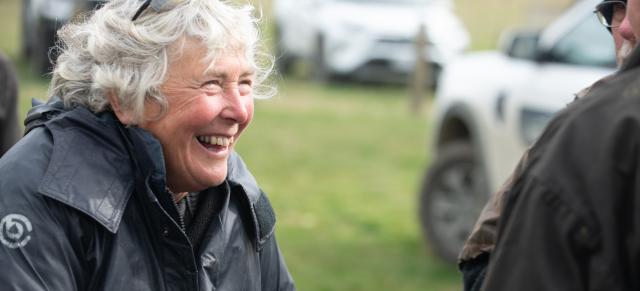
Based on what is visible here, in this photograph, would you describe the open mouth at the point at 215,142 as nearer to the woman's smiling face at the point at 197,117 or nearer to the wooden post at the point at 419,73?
the woman's smiling face at the point at 197,117

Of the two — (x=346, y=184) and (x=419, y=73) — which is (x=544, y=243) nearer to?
(x=346, y=184)

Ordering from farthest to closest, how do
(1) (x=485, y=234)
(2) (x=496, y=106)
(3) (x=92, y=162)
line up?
(2) (x=496, y=106), (3) (x=92, y=162), (1) (x=485, y=234)

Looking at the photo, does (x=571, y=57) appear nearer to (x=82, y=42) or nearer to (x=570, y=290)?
(x=82, y=42)

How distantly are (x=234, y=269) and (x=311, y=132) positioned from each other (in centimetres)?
1061

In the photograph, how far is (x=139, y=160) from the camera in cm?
271

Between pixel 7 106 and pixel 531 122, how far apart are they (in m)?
3.22

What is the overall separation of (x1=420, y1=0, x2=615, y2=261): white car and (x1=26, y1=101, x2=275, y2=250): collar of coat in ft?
12.5

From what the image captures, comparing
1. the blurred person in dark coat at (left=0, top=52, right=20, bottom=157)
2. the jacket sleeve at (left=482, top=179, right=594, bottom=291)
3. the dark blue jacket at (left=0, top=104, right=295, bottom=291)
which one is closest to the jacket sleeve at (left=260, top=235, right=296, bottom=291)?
the dark blue jacket at (left=0, top=104, right=295, bottom=291)

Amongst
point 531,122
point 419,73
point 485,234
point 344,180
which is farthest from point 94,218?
point 419,73

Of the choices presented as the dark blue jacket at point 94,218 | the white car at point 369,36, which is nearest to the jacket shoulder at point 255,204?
the dark blue jacket at point 94,218

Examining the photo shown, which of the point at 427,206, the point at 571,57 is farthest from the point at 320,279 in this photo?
the point at 571,57

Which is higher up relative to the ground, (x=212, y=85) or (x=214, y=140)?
(x=212, y=85)

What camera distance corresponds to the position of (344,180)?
10570 millimetres

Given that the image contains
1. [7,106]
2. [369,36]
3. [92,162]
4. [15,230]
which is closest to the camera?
[15,230]
